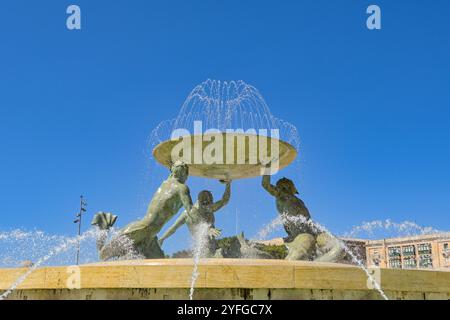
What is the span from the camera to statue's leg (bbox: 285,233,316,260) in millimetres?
9648

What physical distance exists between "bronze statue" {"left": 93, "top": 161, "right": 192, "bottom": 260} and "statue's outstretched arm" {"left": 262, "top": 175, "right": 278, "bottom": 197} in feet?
6.05

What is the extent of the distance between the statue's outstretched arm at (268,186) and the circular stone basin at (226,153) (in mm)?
448

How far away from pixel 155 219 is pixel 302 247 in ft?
9.05

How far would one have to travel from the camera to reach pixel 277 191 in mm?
11195

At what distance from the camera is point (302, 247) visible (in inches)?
382

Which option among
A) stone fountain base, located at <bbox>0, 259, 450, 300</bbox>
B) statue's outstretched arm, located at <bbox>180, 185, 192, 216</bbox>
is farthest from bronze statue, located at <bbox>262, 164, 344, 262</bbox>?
stone fountain base, located at <bbox>0, 259, 450, 300</bbox>

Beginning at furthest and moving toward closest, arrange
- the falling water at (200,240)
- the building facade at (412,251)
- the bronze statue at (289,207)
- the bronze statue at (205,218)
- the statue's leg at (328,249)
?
the building facade at (412,251) → the bronze statue at (289,207) → the bronze statue at (205,218) → the falling water at (200,240) → the statue's leg at (328,249)

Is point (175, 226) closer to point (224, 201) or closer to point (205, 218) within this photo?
point (205, 218)

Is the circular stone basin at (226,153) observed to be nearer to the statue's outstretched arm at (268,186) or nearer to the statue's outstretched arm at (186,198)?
the statue's outstretched arm at (268,186)

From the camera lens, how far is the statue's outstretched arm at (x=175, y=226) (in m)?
11.3

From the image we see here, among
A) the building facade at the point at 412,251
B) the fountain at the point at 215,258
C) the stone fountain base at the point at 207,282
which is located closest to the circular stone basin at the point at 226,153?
the fountain at the point at 215,258

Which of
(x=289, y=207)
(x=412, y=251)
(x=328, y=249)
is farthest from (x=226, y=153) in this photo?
(x=412, y=251)
